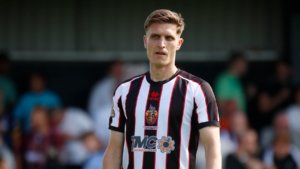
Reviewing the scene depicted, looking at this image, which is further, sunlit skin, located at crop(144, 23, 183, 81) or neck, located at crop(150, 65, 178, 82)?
neck, located at crop(150, 65, 178, 82)

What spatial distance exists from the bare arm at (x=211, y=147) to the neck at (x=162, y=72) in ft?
1.45

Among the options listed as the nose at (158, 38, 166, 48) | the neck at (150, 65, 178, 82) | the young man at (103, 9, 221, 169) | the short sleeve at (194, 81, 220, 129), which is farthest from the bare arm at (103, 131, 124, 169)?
the nose at (158, 38, 166, 48)

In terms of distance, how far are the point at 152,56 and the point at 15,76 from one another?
22.3 ft

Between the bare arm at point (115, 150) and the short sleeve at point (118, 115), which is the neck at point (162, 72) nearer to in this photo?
the short sleeve at point (118, 115)

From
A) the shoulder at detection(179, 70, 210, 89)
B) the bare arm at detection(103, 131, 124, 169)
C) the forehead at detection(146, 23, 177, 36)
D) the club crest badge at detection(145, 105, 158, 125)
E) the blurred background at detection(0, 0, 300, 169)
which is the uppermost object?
the blurred background at detection(0, 0, 300, 169)

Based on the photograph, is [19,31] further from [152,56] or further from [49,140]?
[152,56]

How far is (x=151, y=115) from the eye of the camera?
19.2 ft

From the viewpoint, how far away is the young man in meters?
5.78

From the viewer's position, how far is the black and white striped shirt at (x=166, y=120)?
5781 millimetres

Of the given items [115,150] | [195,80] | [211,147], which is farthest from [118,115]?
[211,147]

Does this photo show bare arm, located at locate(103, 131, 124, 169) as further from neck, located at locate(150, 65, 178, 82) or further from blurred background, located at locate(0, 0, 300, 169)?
blurred background, located at locate(0, 0, 300, 169)

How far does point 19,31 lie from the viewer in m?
12.7

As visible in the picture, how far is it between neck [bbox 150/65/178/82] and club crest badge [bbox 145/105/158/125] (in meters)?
0.21

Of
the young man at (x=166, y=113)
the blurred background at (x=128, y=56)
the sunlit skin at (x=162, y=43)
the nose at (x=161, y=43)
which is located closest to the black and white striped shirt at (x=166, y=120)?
the young man at (x=166, y=113)
